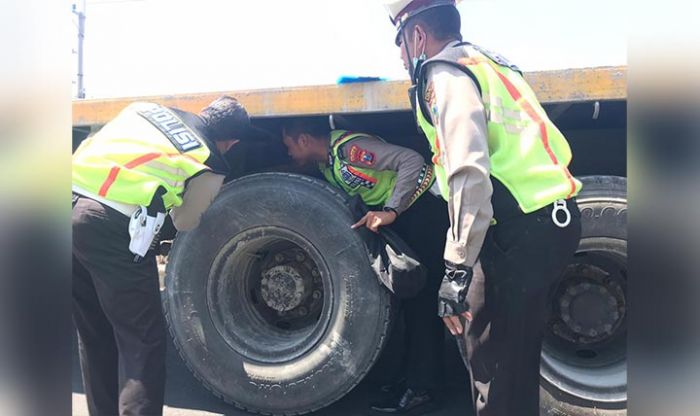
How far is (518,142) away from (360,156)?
1.15m

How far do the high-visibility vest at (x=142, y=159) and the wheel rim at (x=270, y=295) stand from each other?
685 mm

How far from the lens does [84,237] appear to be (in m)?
2.27

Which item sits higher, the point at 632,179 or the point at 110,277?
the point at 632,179

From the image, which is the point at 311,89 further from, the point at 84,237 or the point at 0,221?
the point at 0,221

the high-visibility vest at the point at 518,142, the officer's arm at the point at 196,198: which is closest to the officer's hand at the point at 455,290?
the high-visibility vest at the point at 518,142

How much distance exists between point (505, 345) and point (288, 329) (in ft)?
5.33

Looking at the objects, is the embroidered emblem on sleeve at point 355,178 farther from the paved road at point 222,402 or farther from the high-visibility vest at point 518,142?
the paved road at point 222,402

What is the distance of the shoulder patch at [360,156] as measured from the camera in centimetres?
288

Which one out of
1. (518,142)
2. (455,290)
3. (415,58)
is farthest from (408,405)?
(415,58)

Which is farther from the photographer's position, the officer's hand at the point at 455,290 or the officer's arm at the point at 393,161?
the officer's arm at the point at 393,161

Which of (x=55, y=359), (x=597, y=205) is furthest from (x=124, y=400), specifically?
(x=597, y=205)

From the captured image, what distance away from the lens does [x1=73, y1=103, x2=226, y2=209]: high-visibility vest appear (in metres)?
2.27

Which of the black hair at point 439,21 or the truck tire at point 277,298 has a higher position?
the black hair at point 439,21

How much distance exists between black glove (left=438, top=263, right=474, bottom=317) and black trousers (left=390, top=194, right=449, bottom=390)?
1254 mm
